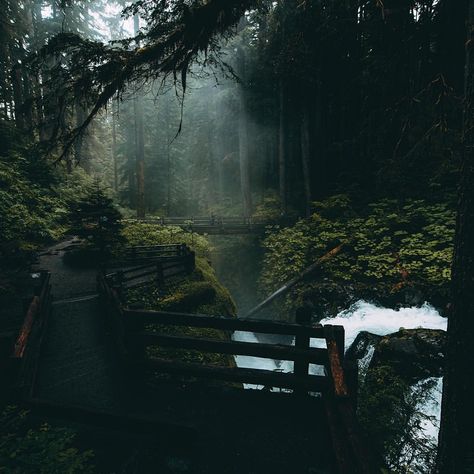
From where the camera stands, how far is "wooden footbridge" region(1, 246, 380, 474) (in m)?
3.80

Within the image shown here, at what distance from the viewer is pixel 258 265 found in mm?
25625

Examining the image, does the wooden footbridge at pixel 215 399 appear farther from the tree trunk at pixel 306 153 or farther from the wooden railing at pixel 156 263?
the tree trunk at pixel 306 153

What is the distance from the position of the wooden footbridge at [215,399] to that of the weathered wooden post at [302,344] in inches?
0.6

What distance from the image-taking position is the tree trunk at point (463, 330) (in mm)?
3594

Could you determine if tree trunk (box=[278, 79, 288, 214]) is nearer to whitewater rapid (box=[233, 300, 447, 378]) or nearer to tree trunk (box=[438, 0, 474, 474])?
whitewater rapid (box=[233, 300, 447, 378])

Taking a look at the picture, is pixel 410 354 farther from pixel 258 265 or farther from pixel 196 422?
pixel 258 265

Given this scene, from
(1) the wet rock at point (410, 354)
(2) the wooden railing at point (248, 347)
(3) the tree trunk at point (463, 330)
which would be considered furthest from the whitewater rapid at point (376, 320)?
(3) the tree trunk at point (463, 330)

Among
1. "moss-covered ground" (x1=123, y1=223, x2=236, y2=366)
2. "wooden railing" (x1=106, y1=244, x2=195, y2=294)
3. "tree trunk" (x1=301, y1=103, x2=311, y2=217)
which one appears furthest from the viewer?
"tree trunk" (x1=301, y1=103, x2=311, y2=217)

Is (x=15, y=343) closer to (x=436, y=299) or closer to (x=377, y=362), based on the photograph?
(x=377, y=362)

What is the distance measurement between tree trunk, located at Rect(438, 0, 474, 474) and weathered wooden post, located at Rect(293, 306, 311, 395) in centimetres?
173

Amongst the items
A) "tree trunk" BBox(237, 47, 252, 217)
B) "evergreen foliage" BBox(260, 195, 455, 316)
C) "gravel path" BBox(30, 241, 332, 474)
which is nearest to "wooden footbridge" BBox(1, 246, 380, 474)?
"gravel path" BBox(30, 241, 332, 474)

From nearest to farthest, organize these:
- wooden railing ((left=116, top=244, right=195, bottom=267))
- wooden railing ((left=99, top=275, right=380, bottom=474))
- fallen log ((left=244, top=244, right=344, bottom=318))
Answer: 1. wooden railing ((left=99, top=275, right=380, bottom=474))
2. wooden railing ((left=116, top=244, right=195, bottom=267))
3. fallen log ((left=244, top=244, right=344, bottom=318))

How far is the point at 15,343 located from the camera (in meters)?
5.42

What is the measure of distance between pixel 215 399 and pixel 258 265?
2077 cm
